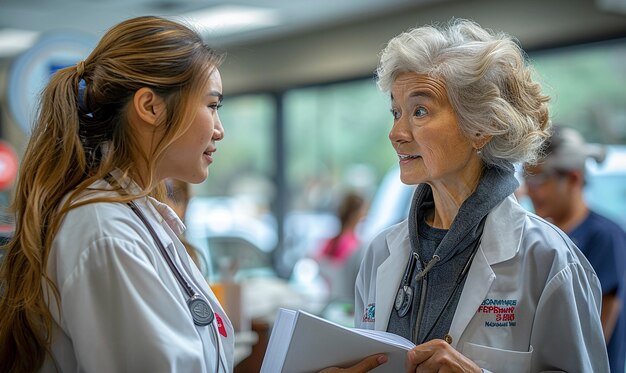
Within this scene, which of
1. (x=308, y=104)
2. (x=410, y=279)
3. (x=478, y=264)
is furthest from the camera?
(x=308, y=104)

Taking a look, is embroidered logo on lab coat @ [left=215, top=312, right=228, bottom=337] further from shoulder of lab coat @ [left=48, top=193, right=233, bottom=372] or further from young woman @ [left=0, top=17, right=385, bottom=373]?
shoulder of lab coat @ [left=48, top=193, right=233, bottom=372]

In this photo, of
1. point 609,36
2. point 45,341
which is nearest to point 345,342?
point 45,341

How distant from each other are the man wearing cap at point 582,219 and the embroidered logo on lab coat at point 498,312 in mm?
1166

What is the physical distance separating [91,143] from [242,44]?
8.38m

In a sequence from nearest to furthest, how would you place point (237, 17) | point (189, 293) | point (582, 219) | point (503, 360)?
point (189, 293), point (503, 360), point (582, 219), point (237, 17)

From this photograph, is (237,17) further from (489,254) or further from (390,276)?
(489,254)

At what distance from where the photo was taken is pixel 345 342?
1.58m

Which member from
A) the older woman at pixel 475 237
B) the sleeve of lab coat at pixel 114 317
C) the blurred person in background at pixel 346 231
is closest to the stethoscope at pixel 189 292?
the sleeve of lab coat at pixel 114 317

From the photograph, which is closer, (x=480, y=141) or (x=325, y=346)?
(x=325, y=346)

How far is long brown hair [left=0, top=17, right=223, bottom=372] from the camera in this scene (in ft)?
4.67

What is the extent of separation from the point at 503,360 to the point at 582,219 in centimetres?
144

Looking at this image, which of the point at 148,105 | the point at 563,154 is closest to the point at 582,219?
the point at 563,154

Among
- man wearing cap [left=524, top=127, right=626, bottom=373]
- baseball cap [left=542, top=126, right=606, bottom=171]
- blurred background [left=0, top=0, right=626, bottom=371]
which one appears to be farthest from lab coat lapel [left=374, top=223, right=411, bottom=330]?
blurred background [left=0, top=0, right=626, bottom=371]

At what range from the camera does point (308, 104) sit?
9.61 metres
